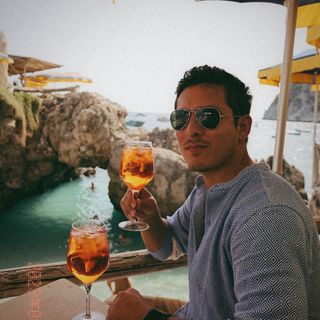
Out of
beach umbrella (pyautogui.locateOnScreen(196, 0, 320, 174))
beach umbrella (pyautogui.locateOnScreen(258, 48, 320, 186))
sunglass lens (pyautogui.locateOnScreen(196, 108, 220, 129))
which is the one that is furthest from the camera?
beach umbrella (pyautogui.locateOnScreen(258, 48, 320, 186))

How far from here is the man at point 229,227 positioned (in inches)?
45.8

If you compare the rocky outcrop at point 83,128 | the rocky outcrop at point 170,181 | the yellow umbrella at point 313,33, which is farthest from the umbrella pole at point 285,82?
the rocky outcrop at point 83,128

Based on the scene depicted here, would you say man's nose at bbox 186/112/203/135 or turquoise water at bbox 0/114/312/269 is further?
turquoise water at bbox 0/114/312/269

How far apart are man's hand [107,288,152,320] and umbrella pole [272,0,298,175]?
3.09 metres

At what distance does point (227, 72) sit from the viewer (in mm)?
1958

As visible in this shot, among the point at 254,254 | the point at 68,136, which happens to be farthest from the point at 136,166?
the point at 68,136

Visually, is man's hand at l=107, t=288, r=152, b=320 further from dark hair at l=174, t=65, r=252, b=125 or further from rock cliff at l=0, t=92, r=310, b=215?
rock cliff at l=0, t=92, r=310, b=215

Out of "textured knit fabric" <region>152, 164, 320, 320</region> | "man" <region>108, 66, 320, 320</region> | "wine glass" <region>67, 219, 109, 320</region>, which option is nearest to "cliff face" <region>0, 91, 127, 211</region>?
"man" <region>108, 66, 320, 320</region>

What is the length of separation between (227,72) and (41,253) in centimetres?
1733

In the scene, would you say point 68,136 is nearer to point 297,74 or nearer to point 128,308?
point 297,74

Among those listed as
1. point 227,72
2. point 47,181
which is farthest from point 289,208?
point 47,181

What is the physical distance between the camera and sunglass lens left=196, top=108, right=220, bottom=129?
188cm

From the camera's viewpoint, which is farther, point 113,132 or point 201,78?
point 113,132

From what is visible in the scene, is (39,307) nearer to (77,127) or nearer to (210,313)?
(210,313)
